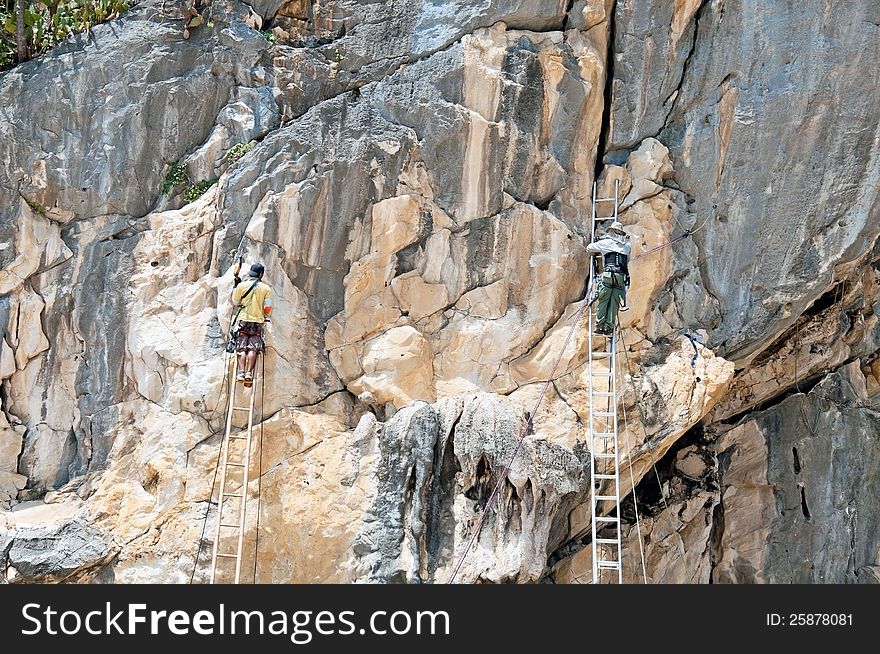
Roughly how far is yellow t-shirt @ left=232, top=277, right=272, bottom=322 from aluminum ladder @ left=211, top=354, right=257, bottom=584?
0.57m

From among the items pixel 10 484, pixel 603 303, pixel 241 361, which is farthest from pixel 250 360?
pixel 603 303

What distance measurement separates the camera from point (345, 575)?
1292cm

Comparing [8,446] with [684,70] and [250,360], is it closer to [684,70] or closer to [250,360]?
[250,360]

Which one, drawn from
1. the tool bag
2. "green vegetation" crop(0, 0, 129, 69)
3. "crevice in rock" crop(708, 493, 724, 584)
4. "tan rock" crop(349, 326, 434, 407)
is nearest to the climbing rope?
"crevice in rock" crop(708, 493, 724, 584)

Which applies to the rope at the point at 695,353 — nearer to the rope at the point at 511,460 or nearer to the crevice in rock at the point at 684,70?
the rope at the point at 511,460

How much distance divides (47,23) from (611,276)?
25.2 feet

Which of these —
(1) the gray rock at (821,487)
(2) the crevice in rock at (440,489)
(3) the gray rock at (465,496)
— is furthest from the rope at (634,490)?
(2) the crevice in rock at (440,489)

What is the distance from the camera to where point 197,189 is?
1405 cm

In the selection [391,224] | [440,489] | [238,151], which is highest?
[238,151]

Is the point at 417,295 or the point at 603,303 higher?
the point at 417,295

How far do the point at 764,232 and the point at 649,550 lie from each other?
14.8 ft

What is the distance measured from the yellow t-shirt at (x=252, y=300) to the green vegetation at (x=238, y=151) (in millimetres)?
1908

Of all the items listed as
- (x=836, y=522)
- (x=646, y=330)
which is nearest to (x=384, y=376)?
(x=646, y=330)

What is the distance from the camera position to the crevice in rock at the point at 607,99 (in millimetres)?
14133
